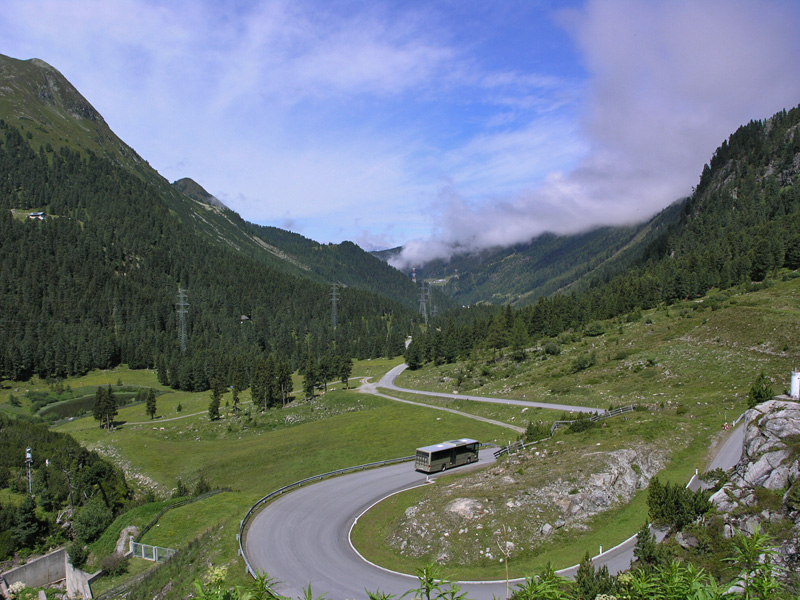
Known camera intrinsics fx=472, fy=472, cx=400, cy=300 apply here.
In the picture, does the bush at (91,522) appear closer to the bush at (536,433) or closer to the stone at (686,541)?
the bush at (536,433)

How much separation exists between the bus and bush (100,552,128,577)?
2707 centimetres

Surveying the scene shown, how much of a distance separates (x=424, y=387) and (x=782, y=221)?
4758 inches

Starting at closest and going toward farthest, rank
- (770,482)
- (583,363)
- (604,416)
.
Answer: (770,482), (604,416), (583,363)

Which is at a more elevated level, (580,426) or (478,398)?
(580,426)

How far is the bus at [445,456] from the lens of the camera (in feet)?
151

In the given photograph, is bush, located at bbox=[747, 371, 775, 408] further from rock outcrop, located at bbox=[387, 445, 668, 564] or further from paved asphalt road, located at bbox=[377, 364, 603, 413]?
paved asphalt road, located at bbox=[377, 364, 603, 413]

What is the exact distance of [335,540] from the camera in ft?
110

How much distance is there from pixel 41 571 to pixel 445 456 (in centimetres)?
4223

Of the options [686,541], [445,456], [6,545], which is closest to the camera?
[686,541]

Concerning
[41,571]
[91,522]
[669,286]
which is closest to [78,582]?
[91,522]

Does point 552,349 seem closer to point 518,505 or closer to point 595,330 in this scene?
point 595,330

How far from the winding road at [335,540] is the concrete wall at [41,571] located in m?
27.1

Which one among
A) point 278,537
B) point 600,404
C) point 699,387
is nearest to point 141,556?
point 278,537

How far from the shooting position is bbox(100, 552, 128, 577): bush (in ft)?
133
